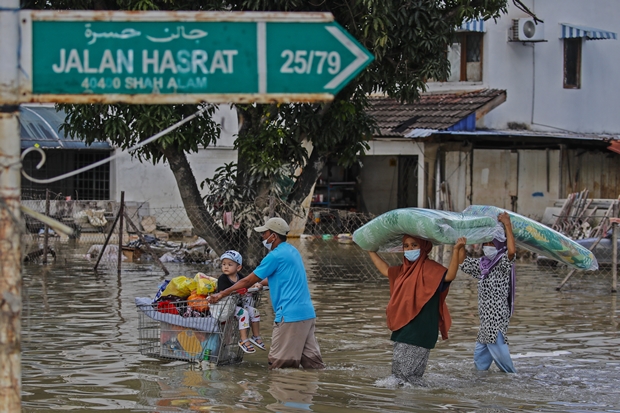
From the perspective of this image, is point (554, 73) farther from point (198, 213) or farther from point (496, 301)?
point (496, 301)

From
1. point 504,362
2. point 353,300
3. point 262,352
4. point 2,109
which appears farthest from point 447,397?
point 353,300

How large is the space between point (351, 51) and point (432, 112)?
1954cm

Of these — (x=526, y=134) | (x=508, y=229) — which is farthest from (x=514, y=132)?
(x=508, y=229)

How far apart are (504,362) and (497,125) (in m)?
15.6

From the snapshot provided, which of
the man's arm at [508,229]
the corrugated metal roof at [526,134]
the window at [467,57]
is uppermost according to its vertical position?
the window at [467,57]

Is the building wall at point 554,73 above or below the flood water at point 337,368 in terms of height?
above

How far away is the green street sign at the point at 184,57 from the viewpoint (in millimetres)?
3744

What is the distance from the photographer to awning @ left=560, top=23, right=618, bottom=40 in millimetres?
24453

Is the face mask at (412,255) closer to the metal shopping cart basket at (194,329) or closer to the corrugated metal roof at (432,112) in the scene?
the metal shopping cart basket at (194,329)

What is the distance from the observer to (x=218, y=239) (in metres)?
14.8

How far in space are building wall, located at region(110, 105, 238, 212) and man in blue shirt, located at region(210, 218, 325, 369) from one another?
18156mm

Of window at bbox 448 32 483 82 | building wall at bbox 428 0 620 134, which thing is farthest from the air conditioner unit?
window at bbox 448 32 483 82

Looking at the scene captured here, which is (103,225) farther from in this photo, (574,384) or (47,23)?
(47,23)

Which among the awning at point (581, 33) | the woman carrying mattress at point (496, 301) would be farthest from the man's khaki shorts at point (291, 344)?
the awning at point (581, 33)
